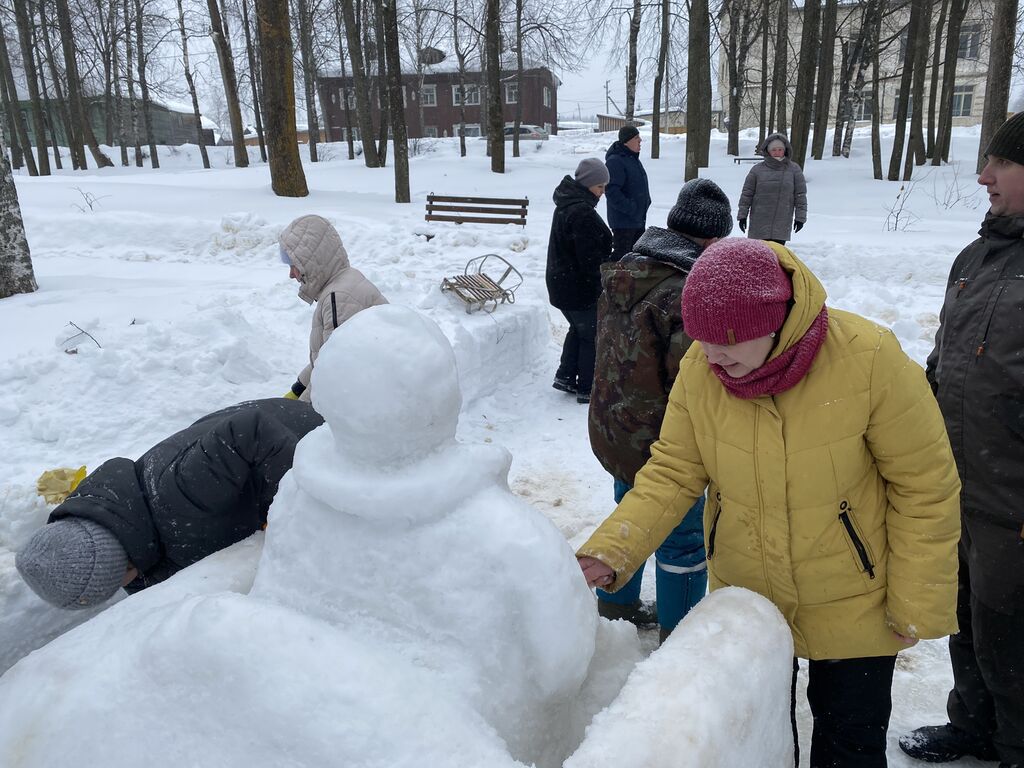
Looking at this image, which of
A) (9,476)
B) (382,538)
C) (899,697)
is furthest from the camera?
(9,476)

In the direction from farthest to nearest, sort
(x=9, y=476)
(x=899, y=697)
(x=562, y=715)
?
(x=9, y=476) → (x=899, y=697) → (x=562, y=715)

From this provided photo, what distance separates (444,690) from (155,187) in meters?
16.5

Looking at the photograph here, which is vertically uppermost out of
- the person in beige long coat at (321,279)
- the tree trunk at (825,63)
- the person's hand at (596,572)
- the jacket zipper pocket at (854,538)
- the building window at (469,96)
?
the building window at (469,96)

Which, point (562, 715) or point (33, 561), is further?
point (33, 561)

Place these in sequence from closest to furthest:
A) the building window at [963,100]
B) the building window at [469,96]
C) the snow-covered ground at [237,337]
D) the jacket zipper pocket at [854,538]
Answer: the jacket zipper pocket at [854,538]
the snow-covered ground at [237,337]
the building window at [963,100]
the building window at [469,96]

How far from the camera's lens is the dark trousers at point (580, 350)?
5.87 metres

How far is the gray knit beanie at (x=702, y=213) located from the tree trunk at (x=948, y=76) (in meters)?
18.9

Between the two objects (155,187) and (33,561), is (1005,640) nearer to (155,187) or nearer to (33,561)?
(33,561)

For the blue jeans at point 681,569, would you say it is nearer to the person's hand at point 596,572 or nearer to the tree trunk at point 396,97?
the person's hand at point 596,572

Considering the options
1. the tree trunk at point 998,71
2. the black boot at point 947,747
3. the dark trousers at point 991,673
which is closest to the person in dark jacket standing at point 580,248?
the dark trousers at point 991,673

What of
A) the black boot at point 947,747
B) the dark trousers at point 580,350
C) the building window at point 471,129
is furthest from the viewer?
the building window at point 471,129

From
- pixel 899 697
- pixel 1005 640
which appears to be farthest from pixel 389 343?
pixel 899 697

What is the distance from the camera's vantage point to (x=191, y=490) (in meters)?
2.25

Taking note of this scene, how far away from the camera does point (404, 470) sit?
142 centimetres
